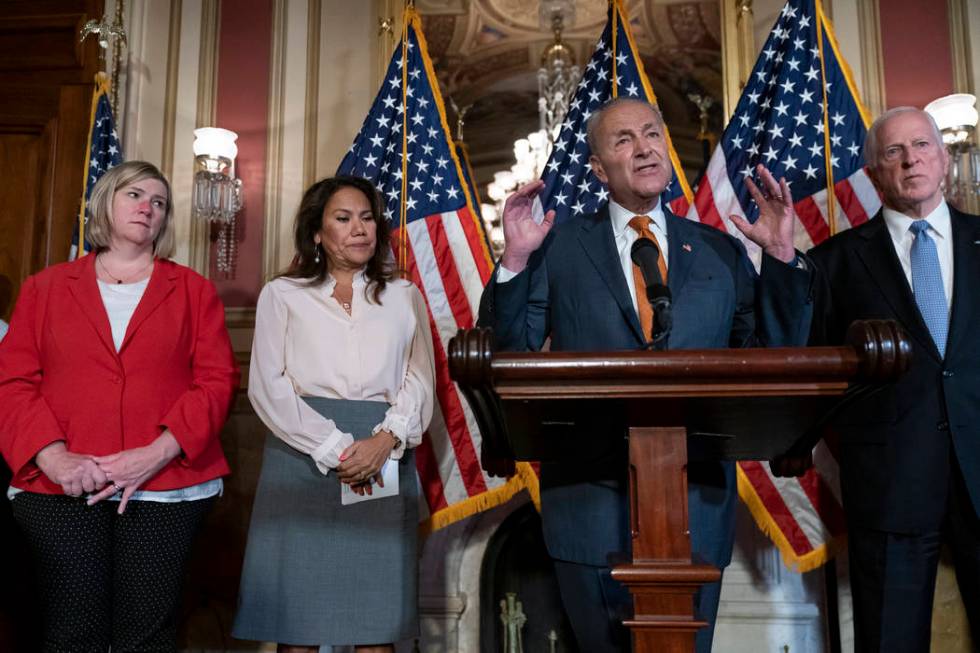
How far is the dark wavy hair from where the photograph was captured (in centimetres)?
235

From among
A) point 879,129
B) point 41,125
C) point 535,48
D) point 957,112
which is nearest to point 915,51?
point 957,112

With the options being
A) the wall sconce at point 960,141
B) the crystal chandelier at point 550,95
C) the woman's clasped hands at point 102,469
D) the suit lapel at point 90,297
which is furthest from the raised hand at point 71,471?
the crystal chandelier at point 550,95

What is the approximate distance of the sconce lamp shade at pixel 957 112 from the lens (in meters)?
2.89

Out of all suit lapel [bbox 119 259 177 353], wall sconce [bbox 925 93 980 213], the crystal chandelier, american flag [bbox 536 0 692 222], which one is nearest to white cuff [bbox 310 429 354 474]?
suit lapel [bbox 119 259 177 353]

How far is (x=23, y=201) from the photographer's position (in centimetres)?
344

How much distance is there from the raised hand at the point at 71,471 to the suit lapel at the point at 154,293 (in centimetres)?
28

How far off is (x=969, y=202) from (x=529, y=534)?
1.96 metres

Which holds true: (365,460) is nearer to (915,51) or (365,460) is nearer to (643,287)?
(643,287)

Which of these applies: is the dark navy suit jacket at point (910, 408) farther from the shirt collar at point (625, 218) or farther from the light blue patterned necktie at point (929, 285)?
the shirt collar at point (625, 218)

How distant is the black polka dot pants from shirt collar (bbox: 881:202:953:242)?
1.91 meters

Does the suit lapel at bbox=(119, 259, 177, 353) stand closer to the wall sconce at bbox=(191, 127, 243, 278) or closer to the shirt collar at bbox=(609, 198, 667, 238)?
the wall sconce at bbox=(191, 127, 243, 278)

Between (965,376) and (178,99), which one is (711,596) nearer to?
(965,376)

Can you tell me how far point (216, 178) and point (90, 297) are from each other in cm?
121

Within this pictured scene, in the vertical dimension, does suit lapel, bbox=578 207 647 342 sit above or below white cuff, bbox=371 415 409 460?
above
